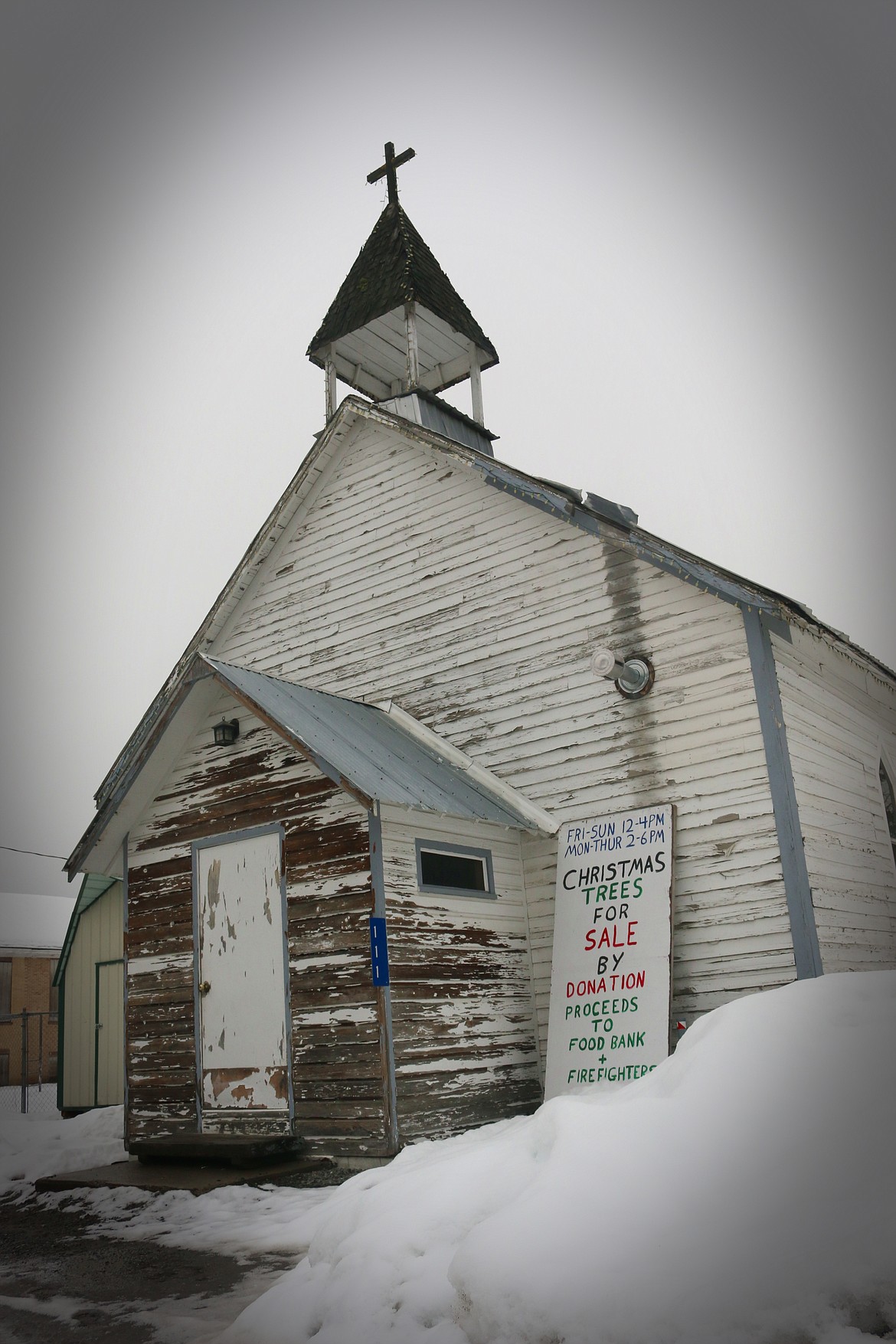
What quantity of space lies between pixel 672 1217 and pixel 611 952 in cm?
562

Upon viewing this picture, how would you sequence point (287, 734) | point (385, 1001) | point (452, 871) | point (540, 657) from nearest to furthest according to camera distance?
1. point (385, 1001)
2. point (287, 734)
3. point (452, 871)
4. point (540, 657)

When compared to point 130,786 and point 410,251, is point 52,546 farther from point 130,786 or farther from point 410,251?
point 130,786

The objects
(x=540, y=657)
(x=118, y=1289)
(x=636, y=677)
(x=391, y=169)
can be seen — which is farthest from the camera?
(x=391, y=169)

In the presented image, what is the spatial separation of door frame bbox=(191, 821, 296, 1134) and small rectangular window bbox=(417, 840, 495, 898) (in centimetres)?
115

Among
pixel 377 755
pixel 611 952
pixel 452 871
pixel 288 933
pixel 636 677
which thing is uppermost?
pixel 636 677

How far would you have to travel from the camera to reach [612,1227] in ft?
11.1

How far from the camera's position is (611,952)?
8844 millimetres

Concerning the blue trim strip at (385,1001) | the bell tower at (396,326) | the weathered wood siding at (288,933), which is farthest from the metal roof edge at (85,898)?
the blue trim strip at (385,1001)

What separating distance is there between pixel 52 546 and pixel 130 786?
5292 cm

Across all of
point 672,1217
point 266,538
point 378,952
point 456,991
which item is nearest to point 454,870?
point 456,991

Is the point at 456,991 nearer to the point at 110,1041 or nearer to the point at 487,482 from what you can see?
the point at 487,482

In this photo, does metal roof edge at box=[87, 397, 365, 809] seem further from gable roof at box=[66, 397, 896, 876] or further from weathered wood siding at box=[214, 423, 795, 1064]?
weathered wood siding at box=[214, 423, 795, 1064]

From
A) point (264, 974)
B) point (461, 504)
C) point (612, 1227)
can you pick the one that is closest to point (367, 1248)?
point (612, 1227)

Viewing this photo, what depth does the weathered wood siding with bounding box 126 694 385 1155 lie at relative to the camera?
25.3 ft
